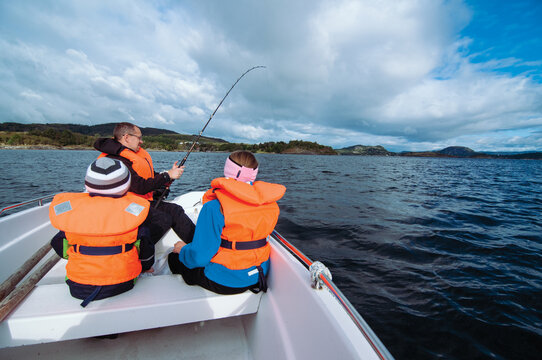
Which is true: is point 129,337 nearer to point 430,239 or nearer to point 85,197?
point 85,197

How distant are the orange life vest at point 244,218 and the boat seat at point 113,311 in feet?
1.30

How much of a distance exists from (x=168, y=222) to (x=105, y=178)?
4.84 feet

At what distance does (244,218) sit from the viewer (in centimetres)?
188

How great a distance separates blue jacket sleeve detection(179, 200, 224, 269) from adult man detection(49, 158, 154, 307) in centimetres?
49

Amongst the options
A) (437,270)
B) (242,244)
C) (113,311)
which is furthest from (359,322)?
(437,270)

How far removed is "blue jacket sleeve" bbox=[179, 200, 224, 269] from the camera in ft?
6.19

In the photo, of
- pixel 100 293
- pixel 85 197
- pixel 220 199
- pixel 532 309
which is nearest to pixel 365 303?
pixel 532 309

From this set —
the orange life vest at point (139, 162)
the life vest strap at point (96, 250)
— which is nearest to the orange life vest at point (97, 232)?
the life vest strap at point (96, 250)

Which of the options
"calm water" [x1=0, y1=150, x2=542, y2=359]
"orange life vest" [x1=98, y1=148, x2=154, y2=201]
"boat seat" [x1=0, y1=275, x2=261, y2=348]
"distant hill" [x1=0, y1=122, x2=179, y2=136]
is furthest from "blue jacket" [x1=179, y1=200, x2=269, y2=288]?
"distant hill" [x1=0, y1=122, x2=179, y2=136]

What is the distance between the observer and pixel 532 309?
3.31 m

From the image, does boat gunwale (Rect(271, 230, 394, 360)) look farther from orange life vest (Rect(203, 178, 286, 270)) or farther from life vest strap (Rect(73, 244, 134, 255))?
life vest strap (Rect(73, 244, 134, 255))

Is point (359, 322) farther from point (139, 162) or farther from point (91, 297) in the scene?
point (139, 162)

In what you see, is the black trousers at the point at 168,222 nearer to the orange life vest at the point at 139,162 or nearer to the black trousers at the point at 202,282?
the orange life vest at the point at 139,162

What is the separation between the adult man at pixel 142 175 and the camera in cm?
296
